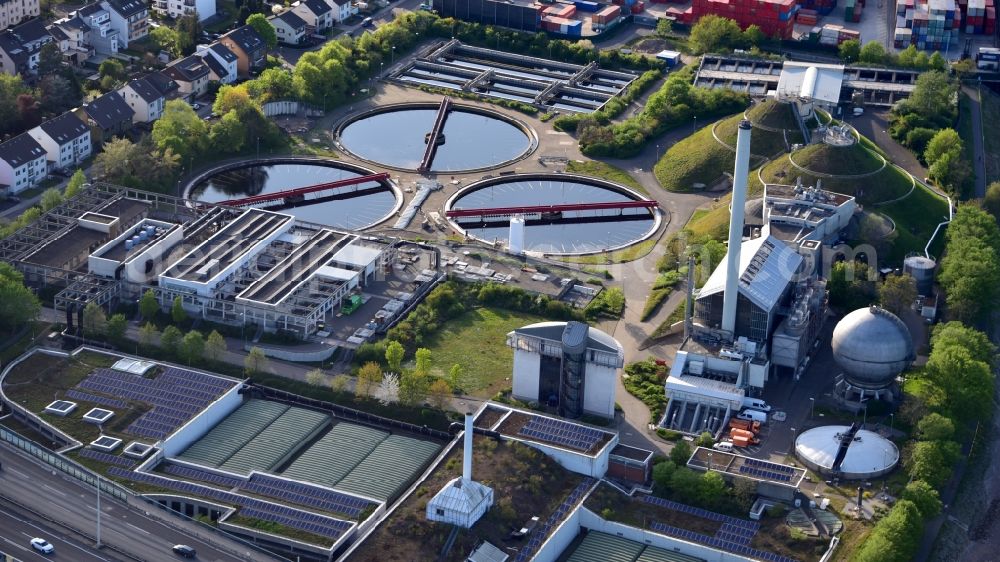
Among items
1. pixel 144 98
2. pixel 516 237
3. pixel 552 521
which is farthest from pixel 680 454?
pixel 144 98

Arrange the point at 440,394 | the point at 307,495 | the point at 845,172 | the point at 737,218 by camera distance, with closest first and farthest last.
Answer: the point at 307,495 < the point at 440,394 < the point at 737,218 < the point at 845,172

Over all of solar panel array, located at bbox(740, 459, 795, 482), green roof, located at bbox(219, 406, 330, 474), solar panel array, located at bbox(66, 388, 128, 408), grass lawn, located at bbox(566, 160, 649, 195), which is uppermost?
grass lawn, located at bbox(566, 160, 649, 195)

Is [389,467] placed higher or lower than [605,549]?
higher

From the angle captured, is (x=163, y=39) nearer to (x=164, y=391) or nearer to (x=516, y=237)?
(x=516, y=237)

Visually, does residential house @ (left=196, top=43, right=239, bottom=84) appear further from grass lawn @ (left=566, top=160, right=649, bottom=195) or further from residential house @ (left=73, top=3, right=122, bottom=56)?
grass lawn @ (left=566, top=160, right=649, bottom=195)

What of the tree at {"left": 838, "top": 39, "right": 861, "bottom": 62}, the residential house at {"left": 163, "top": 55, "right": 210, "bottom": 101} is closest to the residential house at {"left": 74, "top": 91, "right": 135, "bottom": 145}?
the residential house at {"left": 163, "top": 55, "right": 210, "bottom": 101}

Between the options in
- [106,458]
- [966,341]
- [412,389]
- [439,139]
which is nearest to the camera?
[106,458]

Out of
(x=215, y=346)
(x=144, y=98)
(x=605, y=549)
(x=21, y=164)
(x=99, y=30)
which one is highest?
(x=99, y=30)
